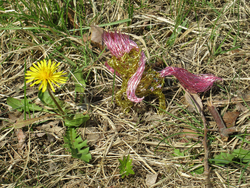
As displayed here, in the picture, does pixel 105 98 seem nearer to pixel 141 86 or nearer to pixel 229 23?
pixel 141 86

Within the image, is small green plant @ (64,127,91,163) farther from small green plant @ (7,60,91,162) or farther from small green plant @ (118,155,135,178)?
small green plant @ (118,155,135,178)

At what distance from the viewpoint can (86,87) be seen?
229cm

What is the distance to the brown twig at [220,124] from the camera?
75.5 inches

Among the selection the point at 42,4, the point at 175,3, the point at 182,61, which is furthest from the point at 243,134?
the point at 42,4

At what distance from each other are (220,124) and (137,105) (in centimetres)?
74

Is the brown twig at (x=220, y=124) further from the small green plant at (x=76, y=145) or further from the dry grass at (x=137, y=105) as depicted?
the small green plant at (x=76, y=145)

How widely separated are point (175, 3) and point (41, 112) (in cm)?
186

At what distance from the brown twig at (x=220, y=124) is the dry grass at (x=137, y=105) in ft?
0.18

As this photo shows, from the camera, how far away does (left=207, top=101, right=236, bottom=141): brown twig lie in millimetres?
1918

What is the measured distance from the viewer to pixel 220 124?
6.46 feet

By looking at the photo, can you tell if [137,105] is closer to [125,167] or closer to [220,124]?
[125,167]

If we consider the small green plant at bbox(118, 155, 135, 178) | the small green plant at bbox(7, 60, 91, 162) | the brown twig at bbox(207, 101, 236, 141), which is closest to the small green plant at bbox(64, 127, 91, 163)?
the small green plant at bbox(7, 60, 91, 162)

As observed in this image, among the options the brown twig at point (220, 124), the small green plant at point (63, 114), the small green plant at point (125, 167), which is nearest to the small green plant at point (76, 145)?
the small green plant at point (63, 114)

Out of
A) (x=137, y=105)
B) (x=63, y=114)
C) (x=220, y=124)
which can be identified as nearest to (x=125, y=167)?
(x=137, y=105)
